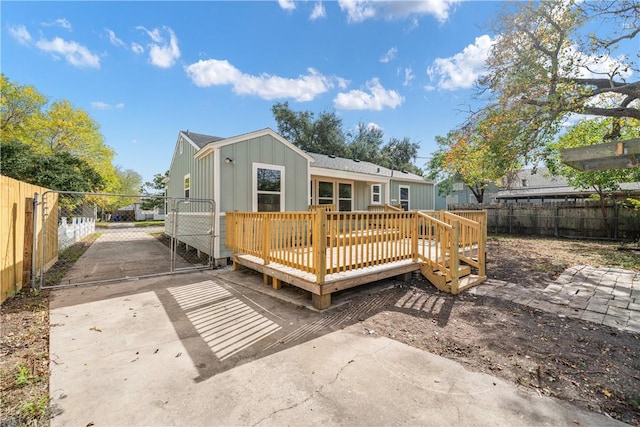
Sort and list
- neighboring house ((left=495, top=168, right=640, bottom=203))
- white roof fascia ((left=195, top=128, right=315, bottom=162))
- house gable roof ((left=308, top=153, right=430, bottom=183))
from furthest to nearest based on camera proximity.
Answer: neighboring house ((left=495, top=168, right=640, bottom=203))
house gable roof ((left=308, top=153, right=430, bottom=183))
white roof fascia ((left=195, top=128, right=315, bottom=162))

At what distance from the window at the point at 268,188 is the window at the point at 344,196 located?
4.08 metres

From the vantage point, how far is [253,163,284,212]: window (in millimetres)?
7383

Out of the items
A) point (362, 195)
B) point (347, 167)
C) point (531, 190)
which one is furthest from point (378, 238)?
point (531, 190)

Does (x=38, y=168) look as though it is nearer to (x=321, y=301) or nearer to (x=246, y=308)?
(x=246, y=308)

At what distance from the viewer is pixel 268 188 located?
24.8 ft

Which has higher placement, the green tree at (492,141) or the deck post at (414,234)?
the green tree at (492,141)

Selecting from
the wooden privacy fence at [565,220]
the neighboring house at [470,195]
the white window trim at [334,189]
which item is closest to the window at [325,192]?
the white window trim at [334,189]

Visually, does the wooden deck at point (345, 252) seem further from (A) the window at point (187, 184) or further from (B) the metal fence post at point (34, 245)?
(A) the window at point (187, 184)

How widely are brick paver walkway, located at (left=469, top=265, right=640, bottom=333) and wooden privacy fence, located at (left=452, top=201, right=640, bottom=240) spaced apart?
22.2 ft

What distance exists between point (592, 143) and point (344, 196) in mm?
9508

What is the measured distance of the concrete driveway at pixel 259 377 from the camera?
190 centimetres

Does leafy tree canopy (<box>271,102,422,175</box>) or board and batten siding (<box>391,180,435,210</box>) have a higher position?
leafy tree canopy (<box>271,102,422,175</box>)

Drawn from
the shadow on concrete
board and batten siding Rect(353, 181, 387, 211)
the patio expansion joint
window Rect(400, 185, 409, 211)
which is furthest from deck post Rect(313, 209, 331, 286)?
window Rect(400, 185, 409, 211)

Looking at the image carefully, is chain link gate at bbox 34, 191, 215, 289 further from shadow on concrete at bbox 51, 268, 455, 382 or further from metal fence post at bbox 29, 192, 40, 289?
shadow on concrete at bbox 51, 268, 455, 382
